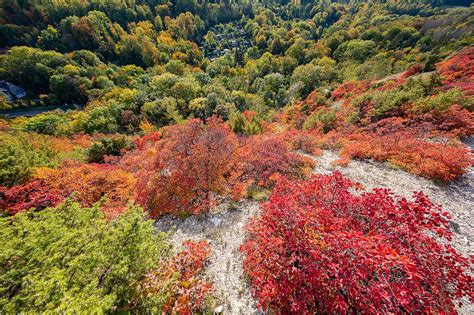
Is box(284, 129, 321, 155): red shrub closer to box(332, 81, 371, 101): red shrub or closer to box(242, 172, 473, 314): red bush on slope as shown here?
box(242, 172, 473, 314): red bush on slope

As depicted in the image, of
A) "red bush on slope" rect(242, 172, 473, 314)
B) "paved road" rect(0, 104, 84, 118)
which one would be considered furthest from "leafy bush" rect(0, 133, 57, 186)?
"paved road" rect(0, 104, 84, 118)

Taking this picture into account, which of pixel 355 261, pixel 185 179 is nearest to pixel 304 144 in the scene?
pixel 185 179

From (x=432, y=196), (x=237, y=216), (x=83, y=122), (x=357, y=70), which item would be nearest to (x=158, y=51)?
(x=83, y=122)

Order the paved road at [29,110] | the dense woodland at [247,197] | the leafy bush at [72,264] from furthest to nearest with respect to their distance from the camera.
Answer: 1. the paved road at [29,110]
2. the dense woodland at [247,197]
3. the leafy bush at [72,264]

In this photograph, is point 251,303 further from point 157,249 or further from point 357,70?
point 357,70

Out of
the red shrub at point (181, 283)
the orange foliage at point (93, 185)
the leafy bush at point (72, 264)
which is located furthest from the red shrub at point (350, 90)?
the leafy bush at point (72, 264)

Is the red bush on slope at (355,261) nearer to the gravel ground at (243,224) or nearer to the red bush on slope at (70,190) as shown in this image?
the gravel ground at (243,224)
